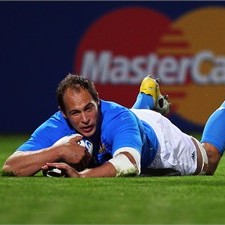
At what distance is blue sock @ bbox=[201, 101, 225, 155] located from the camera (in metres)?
7.77

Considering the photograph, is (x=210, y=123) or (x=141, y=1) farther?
(x=141, y=1)

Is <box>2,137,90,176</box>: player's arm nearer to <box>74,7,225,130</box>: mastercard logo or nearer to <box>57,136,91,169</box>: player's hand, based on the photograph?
<box>57,136,91,169</box>: player's hand

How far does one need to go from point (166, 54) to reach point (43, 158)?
690 cm

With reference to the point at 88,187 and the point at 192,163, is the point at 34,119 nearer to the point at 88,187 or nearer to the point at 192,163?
the point at 192,163

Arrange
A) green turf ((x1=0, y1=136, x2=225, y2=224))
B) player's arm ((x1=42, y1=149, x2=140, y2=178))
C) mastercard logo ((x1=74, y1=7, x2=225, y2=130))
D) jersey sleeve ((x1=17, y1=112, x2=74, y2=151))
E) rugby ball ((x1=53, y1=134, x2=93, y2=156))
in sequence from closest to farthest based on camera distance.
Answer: green turf ((x1=0, y1=136, x2=225, y2=224)) < player's arm ((x1=42, y1=149, x2=140, y2=178)) < rugby ball ((x1=53, y1=134, x2=93, y2=156)) < jersey sleeve ((x1=17, y1=112, x2=74, y2=151)) < mastercard logo ((x1=74, y1=7, x2=225, y2=130))

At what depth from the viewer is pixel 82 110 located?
6.73 metres

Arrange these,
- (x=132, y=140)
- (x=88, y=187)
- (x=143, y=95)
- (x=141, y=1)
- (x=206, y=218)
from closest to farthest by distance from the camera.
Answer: (x=206, y=218) → (x=88, y=187) → (x=132, y=140) → (x=143, y=95) → (x=141, y=1)

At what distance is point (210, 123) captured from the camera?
309 inches

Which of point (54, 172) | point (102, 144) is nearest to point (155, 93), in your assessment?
point (102, 144)

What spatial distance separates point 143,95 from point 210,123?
101 cm

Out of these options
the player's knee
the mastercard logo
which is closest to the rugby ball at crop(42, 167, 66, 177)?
the player's knee

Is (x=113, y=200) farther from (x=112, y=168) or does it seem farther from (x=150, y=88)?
(x=150, y=88)

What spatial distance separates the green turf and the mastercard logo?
6.47 metres

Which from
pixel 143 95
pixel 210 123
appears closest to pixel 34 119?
pixel 143 95
